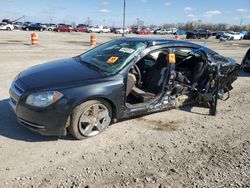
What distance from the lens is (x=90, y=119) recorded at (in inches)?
169

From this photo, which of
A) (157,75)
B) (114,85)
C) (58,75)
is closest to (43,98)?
(58,75)

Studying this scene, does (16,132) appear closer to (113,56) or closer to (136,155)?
(136,155)

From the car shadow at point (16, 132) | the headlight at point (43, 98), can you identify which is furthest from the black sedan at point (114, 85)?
the car shadow at point (16, 132)

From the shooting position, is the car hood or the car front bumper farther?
the car hood

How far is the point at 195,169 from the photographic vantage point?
12.1 feet

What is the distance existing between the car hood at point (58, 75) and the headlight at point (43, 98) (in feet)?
0.57

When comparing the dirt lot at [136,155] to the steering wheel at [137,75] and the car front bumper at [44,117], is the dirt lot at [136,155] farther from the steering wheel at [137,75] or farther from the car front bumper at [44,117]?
the steering wheel at [137,75]

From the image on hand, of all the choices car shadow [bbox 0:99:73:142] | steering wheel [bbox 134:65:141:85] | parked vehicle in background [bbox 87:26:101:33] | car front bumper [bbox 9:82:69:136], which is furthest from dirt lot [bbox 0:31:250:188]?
parked vehicle in background [bbox 87:26:101:33]

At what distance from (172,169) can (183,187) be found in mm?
394

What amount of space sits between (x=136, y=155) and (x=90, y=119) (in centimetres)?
94

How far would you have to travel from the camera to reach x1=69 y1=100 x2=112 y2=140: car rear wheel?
4.09 metres

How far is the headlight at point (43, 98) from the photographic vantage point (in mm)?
3852

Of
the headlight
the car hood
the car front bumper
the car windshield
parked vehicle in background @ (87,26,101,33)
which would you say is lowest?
parked vehicle in background @ (87,26,101,33)

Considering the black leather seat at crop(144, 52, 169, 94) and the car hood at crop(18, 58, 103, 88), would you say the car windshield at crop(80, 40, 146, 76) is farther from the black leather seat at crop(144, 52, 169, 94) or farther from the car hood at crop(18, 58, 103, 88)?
the black leather seat at crop(144, 52, 169, 94)
